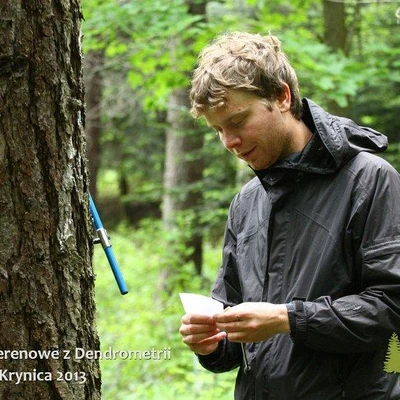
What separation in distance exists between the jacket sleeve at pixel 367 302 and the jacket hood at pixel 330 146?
0.18m

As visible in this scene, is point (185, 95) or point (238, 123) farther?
point (185, 95)

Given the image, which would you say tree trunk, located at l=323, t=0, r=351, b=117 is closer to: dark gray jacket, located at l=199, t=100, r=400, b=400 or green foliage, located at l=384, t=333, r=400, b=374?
dark gray jacket, located at l=199, t=100, r=400, b=400

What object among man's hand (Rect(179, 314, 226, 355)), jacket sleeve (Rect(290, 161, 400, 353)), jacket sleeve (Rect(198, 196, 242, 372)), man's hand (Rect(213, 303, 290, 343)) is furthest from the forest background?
jacket sleeve (Rect(290, 161, 400, 353))

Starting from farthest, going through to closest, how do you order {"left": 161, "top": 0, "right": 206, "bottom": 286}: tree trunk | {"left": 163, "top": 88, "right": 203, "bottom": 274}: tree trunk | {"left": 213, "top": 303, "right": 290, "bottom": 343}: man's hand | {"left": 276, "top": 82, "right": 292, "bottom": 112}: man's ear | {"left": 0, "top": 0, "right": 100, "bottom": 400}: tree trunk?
{"left": 163, "top": 88, "right": 203, "bottom": 274}: tree trunk
{"left": 161, "top": 0, "right": 206, "bottom": 286}: tree trunk
{"left": 276, "top": 82, "right": 292, "bottom": 112}: man's ear
{"left": 213, "top": 303, "right": 290, "bottom": 343}: man's hand
{"left": 0, "top": 0, "right": 100, "bottom": 400}: tree trunk

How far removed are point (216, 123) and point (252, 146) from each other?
15 centimetres

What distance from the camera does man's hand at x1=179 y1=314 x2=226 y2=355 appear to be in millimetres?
2182

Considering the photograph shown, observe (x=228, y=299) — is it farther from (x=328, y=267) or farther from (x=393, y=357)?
(x=393, y=357)

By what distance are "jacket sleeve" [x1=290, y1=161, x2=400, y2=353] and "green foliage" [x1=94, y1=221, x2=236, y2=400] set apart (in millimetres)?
718

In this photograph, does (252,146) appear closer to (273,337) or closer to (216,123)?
(216,123)

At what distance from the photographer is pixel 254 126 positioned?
2154mm

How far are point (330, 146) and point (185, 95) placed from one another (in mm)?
7290

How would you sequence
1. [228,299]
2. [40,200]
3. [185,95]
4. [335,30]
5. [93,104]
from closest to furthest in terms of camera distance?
[40,200] → [228,299] → [335,30] → [185,95] → [93,104]

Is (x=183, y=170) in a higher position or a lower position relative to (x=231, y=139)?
lower

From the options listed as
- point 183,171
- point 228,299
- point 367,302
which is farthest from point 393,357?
point 183,171
